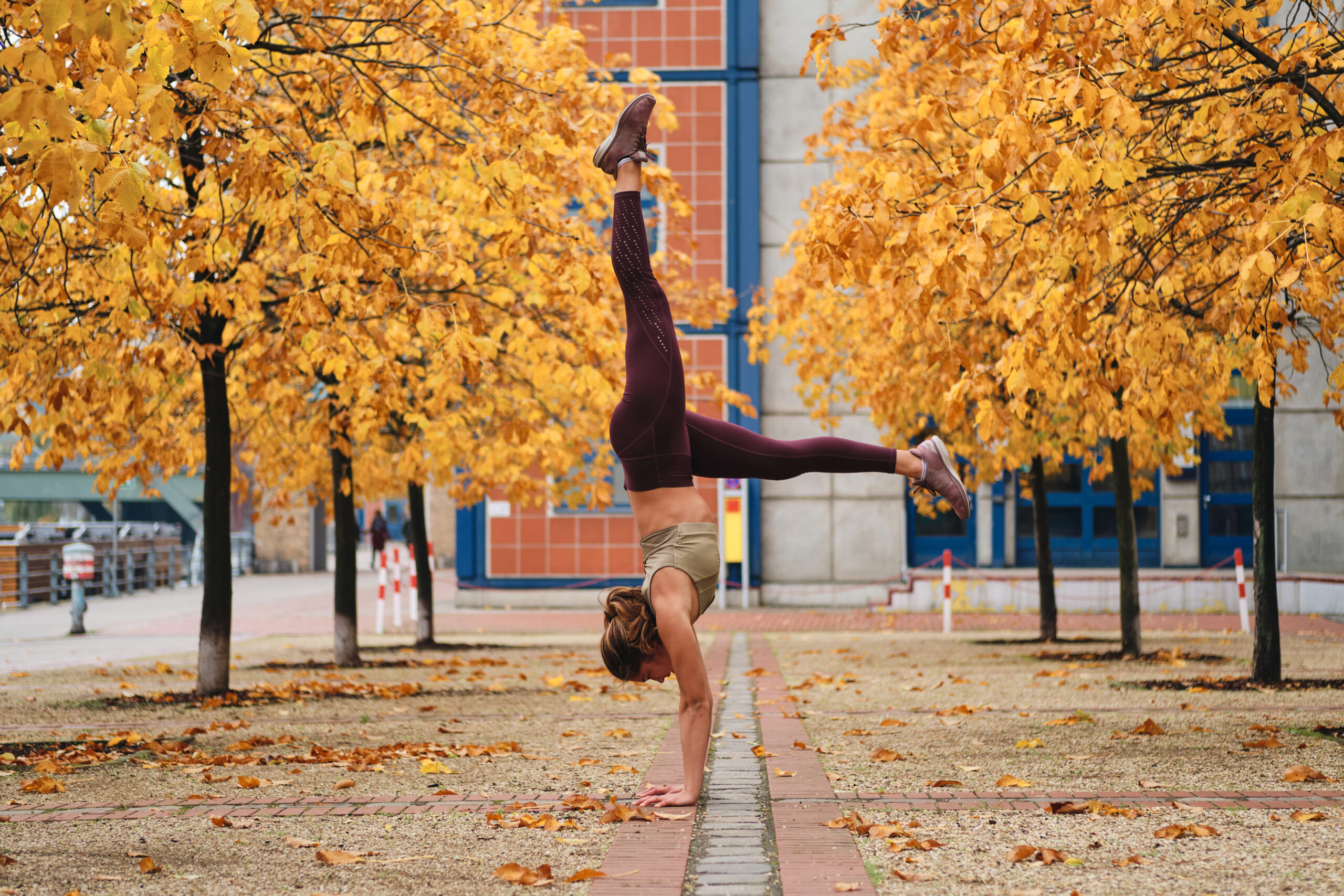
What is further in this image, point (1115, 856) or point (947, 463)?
point (947, 463)

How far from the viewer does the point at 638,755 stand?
6.99m

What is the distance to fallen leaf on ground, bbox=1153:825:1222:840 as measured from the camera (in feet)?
15.6

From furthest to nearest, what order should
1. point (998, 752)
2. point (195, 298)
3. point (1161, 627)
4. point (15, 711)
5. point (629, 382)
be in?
point (1161, 627), point (15, 711), point (195, 298), point (998, 752), point (629, 382)

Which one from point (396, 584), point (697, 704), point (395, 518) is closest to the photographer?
point (697, 704)

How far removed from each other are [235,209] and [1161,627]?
15107mm

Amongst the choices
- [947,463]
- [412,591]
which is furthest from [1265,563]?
[412,591]

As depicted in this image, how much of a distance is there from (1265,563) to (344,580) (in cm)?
895

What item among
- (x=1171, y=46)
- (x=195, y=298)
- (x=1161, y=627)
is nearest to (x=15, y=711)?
(x=195, y=298)

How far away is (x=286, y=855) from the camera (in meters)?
4.74

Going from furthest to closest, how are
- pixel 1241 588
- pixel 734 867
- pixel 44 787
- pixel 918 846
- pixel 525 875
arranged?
pixel 1241 588, pixel 44 787, pixel 918 846, pixel 734 867, pixel 525 875

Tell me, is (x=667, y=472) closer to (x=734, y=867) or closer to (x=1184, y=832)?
(x=734, y=867)

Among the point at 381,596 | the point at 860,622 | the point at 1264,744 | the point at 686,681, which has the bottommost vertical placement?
the point at 860,622

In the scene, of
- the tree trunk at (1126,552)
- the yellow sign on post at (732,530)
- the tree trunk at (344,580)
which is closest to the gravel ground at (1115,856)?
the tree trunk at (1126,552)

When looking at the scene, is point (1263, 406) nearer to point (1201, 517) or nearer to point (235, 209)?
point (235, 209)
